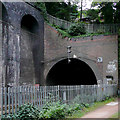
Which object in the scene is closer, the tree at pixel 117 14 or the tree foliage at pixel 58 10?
the tree at pixel 117 14

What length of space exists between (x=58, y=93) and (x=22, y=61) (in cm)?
765

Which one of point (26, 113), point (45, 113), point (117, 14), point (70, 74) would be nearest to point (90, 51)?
point (117, 14)

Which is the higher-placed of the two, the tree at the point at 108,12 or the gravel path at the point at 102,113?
the tree at the point at 108,12

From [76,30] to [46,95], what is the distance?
34.0 ft

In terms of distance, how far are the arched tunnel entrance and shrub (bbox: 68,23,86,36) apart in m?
2.64

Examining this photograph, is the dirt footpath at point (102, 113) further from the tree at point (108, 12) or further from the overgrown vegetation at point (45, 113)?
the tree at point (108, 12)

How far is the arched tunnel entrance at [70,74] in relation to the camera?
17.8 meters

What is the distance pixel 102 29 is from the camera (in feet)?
54.3

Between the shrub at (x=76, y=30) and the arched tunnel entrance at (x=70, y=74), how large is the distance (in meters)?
2.64

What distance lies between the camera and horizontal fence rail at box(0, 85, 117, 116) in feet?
22.0

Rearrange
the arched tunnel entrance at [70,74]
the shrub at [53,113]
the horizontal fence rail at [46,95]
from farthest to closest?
the arched tunnel entrance at [70,74] < the shrub at [53,113] < the horizontal fence rail at [46,95]

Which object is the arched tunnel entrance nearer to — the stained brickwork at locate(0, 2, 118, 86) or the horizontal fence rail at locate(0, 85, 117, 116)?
the stained brickwork at locate(0, 2, 118, 86)

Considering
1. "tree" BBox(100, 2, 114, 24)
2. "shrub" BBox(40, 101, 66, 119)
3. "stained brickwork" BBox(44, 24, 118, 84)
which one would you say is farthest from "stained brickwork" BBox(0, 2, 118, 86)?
"shrub" BBox(40, 101, 66, 119)

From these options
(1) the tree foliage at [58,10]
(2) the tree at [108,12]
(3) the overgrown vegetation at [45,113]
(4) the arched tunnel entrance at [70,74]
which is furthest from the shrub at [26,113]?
(1) the tree foliage at [58,10]
